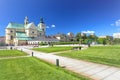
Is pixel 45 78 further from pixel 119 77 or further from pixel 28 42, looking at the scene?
pixel 28 42

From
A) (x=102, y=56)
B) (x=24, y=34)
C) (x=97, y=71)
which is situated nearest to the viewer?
(x=97, y=71)

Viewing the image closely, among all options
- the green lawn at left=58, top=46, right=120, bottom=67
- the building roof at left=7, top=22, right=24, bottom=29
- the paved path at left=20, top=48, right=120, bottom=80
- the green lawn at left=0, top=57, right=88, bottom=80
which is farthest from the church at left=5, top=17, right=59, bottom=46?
Answer: the paved path at left=20, top=48, right=120, bottom=80

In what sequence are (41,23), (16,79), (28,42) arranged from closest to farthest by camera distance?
(16,79) → (28,42) → (41,23)

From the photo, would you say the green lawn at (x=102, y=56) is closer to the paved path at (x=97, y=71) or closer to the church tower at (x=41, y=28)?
the paved path at (x=97, y=71)

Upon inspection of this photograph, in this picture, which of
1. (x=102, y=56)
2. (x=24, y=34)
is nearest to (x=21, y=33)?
(x=24, y=34)

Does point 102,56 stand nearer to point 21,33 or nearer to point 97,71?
point 97,71

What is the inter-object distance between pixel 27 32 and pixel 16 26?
1210 cm

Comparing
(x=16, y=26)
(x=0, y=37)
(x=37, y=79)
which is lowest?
(x=37, y=79)

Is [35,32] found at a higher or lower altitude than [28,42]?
higher

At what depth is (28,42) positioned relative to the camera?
279ft

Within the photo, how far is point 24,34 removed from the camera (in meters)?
95.5

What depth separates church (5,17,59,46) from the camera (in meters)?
84.7

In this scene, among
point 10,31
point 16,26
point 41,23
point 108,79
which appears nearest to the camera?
point 108,79

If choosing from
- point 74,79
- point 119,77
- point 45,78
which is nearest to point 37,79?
point 45,78
